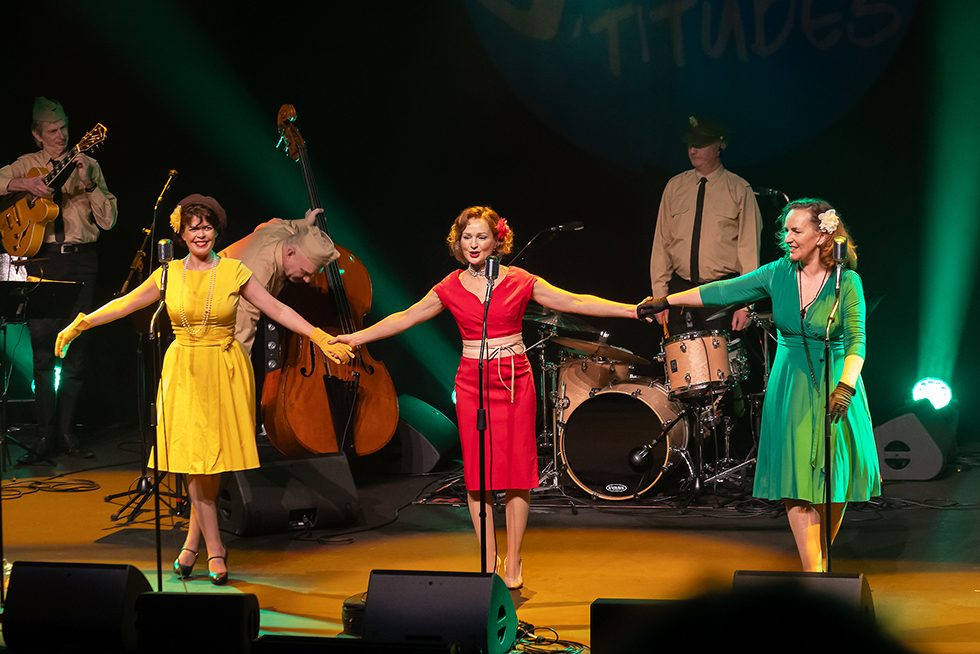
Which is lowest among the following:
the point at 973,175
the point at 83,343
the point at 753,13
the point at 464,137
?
the point at 83,343

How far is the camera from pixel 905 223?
7246 millimetres

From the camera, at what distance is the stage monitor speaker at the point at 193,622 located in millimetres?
2629

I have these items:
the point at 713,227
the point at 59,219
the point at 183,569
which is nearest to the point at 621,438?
the point at 713,227

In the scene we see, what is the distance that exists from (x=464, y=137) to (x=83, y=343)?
358 cm

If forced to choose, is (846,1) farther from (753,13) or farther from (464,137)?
(464,137)

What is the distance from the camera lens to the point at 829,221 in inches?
144

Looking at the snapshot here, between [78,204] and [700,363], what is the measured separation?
196 inches

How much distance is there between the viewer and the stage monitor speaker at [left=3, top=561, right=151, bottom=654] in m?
2.83

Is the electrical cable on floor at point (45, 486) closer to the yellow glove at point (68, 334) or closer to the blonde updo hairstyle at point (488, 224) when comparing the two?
the yellow glove at point (68, 334)

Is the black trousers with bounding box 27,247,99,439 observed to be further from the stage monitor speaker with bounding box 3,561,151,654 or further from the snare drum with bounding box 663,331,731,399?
the stage monitor speaker with bounding box 3,561,151,654

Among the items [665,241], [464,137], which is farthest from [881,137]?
[464,137]

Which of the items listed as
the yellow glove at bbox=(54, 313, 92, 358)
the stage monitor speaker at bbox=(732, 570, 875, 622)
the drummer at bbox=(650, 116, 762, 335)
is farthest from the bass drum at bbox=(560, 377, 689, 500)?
the stage monitor speaker at bbox=(732, 570, 875, 622)

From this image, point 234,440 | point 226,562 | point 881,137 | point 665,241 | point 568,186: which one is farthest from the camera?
point 568,186

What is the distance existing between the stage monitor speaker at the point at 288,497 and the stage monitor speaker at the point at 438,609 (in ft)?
7.82
